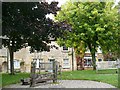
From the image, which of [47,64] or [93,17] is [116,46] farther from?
[47,64]

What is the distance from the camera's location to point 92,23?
29.8m

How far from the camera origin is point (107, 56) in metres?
46.6

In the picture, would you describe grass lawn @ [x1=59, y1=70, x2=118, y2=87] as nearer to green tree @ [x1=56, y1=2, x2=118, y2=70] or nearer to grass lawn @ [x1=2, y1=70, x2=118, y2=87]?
grass lawn @ [x1=2, y1=70, x2=118, y2=87]

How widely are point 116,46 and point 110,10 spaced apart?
407cm

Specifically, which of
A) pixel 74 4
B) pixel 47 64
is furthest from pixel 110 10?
pixel 47 64

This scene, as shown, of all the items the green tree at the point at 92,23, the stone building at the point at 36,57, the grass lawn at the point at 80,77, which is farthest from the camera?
the stone building at the point at 36,57

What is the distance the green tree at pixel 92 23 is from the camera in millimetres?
29234

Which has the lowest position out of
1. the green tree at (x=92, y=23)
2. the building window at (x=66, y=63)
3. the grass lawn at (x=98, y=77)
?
the grass lawn at (x=98, y=77)

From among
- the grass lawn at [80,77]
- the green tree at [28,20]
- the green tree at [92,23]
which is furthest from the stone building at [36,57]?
the green tree at [28,20]

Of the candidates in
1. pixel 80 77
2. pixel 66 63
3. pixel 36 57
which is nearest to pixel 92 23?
pixel 80 77

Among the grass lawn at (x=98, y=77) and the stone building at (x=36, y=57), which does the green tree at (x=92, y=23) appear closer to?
the grass lawn at (x=98, y=77)

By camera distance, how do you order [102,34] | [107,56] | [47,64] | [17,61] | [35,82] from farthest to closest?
[107,56] < [17,61] < [102,34] < [47,64] < [35,82]

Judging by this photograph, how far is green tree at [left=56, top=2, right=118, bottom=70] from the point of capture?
1151 inches

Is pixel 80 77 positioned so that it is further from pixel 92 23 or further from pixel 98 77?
pixel 92 23
